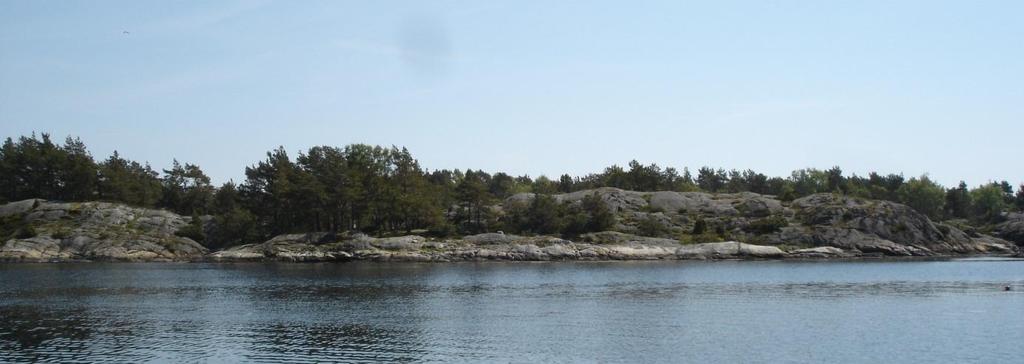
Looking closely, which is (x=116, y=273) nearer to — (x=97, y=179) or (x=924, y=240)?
(x=97, y=179)

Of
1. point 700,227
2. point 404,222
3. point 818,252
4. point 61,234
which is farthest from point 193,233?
point 818,252

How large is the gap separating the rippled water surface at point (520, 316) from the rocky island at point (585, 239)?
33.7 meters

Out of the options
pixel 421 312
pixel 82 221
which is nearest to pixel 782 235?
pixel 421 312

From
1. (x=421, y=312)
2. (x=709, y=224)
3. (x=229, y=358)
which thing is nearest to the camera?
(x=229, y=358)

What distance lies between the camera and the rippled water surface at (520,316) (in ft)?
157

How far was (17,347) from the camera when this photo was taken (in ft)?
163

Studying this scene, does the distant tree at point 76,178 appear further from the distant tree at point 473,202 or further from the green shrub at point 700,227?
the green shrub at point 700,227

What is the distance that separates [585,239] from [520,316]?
286 feet

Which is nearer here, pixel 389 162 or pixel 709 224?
pixel 709 224

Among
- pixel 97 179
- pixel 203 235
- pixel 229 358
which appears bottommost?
pixel 229 358

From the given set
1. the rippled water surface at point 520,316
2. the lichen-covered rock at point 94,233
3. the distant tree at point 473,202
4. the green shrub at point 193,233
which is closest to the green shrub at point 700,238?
the distant tree at point 473,202

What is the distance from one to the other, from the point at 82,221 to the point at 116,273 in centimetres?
5572

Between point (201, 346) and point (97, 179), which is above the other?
point (97, 179)

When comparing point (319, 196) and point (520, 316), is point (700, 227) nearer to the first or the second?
point (319, 196)
